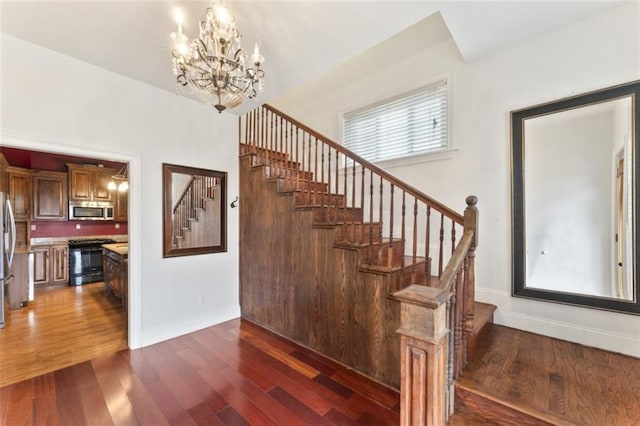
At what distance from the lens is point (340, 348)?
2682mm

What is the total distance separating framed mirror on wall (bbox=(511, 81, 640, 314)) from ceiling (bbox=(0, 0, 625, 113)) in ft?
2.51

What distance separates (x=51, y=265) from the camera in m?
5.36

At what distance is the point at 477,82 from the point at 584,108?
970 mm

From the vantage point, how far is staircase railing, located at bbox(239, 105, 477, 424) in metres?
1.61

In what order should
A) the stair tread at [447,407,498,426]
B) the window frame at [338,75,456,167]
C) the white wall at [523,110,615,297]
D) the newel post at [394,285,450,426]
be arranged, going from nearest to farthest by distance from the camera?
the newel post at [394,285,450,426]
the stair tread at [447,407,498,426]
the white wall at [523,110,615,297]
the window frame at [338,75,456,167]

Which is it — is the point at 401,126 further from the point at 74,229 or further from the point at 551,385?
the point at 74,229

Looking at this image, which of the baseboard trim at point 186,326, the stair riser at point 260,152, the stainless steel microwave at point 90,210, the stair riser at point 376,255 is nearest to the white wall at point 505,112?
the stair riser at point 376,255

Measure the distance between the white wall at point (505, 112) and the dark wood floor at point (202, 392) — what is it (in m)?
1.62

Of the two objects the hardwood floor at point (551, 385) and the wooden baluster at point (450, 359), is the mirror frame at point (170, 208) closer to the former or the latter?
the wooden baluster at point (450, 359)

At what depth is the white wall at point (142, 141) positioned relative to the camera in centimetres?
238

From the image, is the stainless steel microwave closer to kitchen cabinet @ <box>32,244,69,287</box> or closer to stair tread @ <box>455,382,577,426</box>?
kitchen cabinet @ <box>32,244,69,287</box>

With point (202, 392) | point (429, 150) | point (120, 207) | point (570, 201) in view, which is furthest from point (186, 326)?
point (120, 207)

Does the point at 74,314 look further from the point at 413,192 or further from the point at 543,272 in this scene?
the point at 543,272

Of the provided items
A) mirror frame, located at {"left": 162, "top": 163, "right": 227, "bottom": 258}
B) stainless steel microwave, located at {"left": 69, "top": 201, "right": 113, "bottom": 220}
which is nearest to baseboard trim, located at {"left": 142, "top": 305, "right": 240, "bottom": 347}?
mirror frame, located at {"left": 162, "top": 163, "right": 227, "bottom": 258}
